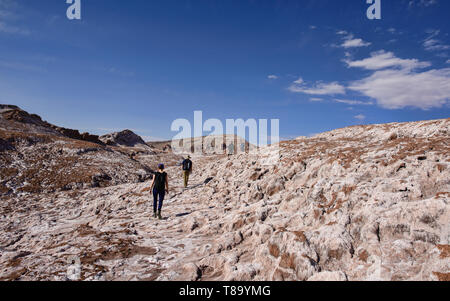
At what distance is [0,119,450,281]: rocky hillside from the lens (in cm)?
693

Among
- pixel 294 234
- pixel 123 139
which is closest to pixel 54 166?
pixel 294 234

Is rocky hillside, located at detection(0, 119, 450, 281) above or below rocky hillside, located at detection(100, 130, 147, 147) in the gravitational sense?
below

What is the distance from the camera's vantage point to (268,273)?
24.3 feet

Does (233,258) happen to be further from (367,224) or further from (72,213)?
(72,213)

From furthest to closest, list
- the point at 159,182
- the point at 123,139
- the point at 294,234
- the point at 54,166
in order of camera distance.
Result: the point at 123,139 → the point at 54,166 → the point at 159,182 → the point at 294,234

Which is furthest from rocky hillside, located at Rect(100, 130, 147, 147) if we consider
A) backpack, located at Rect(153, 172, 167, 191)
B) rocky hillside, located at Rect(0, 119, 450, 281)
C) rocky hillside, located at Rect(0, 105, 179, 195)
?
backpack, located at Rect(153, 172, 167, 191)

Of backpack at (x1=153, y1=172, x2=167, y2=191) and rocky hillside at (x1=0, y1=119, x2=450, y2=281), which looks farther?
backpack at (x1=153, y1=172, x2=167, y2=191)

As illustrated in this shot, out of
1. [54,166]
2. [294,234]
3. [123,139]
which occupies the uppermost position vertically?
[123,139]

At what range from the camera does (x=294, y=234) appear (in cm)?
834

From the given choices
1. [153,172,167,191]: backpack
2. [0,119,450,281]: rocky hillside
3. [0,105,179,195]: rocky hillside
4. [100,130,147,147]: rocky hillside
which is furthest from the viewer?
[100,130,147,147]: rocky hillside

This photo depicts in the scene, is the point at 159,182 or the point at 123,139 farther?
the point at 123,139

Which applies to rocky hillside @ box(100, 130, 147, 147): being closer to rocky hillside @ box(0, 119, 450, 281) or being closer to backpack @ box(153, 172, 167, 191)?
rocky hillside @ box(0, 119, 450, 281)

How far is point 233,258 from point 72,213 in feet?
54.8

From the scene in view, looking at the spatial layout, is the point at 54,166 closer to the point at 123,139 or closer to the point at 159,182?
the point at 159,182
